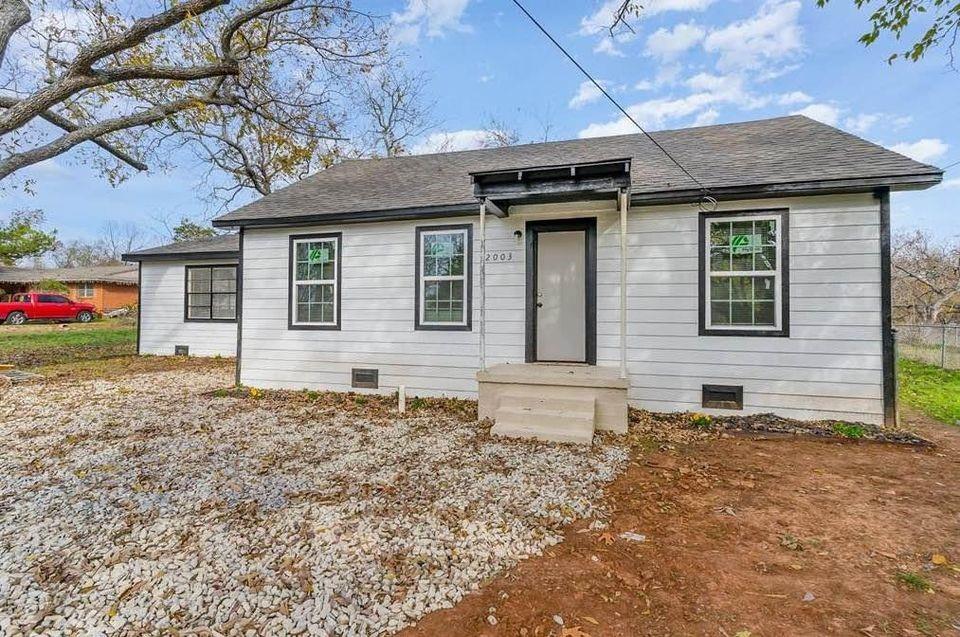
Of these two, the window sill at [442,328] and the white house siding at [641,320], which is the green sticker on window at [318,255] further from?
the window sill at [442,328]

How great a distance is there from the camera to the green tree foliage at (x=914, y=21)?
4770mm

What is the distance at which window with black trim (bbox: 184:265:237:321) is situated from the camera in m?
11.0

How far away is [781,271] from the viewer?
17.0 feet

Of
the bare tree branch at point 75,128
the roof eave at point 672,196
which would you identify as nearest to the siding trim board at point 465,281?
the roof eave at point 672,196

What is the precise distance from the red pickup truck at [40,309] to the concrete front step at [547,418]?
24.7m

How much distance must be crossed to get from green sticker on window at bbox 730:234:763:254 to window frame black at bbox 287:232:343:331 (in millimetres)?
5550

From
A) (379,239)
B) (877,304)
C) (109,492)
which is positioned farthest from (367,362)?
(877,304)

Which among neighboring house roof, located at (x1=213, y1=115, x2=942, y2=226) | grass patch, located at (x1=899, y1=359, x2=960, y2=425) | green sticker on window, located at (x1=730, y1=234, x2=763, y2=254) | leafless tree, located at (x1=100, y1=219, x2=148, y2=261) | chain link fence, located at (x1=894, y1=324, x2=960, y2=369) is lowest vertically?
grass patch, located at (x1=899, y1=359, x2=960, y2=425)

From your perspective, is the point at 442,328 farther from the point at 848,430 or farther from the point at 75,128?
the point at 75,128

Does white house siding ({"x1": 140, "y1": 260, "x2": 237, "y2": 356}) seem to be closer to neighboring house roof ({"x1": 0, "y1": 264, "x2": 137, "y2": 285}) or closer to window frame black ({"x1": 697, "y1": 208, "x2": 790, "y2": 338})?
window frame black ({"x1": 697, "y1": 208, "x2": 790, "y2": 338})

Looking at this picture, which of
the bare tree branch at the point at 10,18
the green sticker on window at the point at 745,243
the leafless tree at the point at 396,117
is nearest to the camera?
the green sticker on window at the point at 745,243

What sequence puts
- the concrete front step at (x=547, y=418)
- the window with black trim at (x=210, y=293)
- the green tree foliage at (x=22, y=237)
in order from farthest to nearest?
the green tree foliage at (x=22, y=237) < the window with black trim at (x=210, y=293) < the concrete front step at (x=547, y=418)

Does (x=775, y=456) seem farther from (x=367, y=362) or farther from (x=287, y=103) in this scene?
(x=287, y=103)

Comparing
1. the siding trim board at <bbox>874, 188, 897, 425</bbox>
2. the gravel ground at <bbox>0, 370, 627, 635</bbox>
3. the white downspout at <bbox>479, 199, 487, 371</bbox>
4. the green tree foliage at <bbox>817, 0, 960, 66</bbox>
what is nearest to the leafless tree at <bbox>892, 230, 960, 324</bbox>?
the green tree foliage at <bbox>817, 0, 960, 66</bbox>
